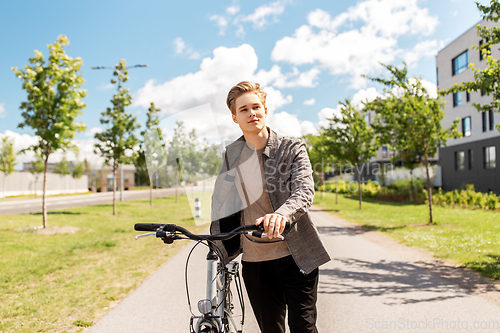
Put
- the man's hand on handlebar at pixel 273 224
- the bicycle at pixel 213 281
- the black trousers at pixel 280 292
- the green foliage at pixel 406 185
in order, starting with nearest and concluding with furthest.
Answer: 1. the man's hand on handlebar at pixel 273 224
2. the bicycle at pixel 213 281
3. the black trousers at pixel 280 292
4. the green foliage at pixel 406 185

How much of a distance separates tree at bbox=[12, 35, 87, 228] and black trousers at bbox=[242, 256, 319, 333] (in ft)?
36.6

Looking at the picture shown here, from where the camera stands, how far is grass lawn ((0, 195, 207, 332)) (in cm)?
447

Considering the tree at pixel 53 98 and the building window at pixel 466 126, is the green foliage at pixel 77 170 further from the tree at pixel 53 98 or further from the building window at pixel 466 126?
the building window at pixel 466 126

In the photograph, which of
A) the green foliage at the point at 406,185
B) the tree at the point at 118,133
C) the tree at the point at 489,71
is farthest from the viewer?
the green foliage at the point at 406,185

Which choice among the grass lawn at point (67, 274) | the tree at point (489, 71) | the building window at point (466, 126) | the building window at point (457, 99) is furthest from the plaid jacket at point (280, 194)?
the building window at point (457, 99)

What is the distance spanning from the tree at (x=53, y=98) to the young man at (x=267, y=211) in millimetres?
11025

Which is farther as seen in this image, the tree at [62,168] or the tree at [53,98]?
the tree at [62,168]

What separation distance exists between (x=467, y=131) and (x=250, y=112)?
35.4 m

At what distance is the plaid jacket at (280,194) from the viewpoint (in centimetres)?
231

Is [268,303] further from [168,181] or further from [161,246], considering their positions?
[161,246]

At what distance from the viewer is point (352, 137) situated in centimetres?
2095

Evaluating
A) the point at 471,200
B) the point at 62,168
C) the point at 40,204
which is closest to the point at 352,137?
the point at 471,200

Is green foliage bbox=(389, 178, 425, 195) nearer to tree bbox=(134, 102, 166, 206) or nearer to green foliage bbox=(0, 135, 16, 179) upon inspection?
tree bbox=(134, 102, 166, 206)

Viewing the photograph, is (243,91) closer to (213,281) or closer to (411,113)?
(213,281)
